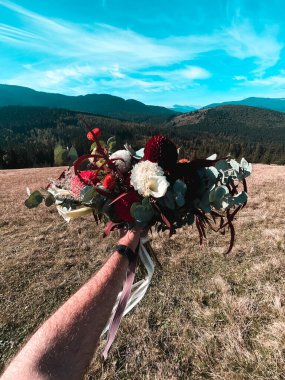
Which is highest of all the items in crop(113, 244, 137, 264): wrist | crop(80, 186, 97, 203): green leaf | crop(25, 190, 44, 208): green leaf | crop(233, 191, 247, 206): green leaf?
crop(233, 191, 247, 206): green leaf

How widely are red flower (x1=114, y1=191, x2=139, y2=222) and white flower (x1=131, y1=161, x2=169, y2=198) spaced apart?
0.43 feet

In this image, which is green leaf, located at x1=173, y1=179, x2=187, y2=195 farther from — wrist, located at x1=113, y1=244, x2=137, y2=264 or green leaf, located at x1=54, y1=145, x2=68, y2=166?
green leaf, located at x1=54, y1=145, x2=68, y2=166

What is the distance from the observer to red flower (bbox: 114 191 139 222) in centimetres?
243

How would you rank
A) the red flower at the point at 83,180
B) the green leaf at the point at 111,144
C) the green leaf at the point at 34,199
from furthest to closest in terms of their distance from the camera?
the green leaf at the point at 111,144, the green leaf at the point at 34,199, the red flower at the point at 83,180

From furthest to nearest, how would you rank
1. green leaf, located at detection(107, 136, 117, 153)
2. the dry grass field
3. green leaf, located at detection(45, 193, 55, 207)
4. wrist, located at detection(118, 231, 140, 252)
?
the dry grass field → green leaf, located at detection(107, 136, 117, 153) → green leaf, located at detection(45, 193, 55, 207) → wrist, located at detection(118, 231, 140, 252)

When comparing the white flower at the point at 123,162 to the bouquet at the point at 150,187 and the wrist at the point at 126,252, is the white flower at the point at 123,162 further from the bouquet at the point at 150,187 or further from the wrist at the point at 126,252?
the wrist at the point at 126,252

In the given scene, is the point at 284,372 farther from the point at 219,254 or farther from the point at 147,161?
the point at 219,254

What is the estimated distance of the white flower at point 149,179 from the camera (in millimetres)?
2205

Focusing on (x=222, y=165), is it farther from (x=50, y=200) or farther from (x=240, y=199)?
(x=50, y=200)

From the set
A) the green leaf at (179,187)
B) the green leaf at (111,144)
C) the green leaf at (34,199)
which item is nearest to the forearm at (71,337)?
the green leaf at (179,187)

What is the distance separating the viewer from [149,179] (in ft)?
7.29

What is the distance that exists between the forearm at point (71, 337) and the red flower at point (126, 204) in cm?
49

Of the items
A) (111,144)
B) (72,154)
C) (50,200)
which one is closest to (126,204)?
(72,154)

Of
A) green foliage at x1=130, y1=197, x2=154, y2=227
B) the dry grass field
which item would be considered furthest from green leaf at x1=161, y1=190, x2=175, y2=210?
the dry grass field
